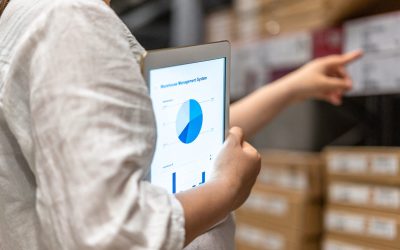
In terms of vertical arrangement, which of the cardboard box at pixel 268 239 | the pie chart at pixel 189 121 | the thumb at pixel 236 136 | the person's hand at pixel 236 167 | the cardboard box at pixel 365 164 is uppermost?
the pie chart at pixel 189 121

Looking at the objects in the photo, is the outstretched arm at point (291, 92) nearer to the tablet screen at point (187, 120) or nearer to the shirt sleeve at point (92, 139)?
the tablet screen at point (187, 120)

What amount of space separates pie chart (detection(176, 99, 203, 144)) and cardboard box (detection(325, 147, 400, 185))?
0.79 m

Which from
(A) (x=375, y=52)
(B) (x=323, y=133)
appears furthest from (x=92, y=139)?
(B) (x=323, y=133)

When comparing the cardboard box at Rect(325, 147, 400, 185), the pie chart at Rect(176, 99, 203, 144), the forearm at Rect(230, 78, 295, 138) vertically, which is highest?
the pie chart at Rect(176, 99, 203, 144)

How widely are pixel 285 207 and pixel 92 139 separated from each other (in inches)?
45.5

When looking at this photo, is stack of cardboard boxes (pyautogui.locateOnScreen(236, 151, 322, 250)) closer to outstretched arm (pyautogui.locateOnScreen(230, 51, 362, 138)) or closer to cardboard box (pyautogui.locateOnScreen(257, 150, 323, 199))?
cardboard box (pyautogui.locateOnScreen(257, 150, 323, 199))

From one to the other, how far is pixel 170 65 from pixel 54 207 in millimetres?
207

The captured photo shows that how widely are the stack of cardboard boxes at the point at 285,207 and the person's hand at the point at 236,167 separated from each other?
2.96 feet

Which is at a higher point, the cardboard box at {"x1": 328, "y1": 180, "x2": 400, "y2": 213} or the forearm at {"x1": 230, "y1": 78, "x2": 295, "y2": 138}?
the forearm at {"x1": 230, "y1": 78, "x2": 295, "y2": 138}

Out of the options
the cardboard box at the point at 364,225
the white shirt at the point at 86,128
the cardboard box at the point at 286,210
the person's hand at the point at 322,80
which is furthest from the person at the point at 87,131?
the cardboard box at the point at 286,210

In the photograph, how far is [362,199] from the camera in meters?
1.40

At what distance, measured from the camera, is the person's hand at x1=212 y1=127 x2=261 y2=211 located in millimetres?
624

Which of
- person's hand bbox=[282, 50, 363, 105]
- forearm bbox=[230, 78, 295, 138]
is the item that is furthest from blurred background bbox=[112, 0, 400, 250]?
forearm bbox=[230, 78, 295, 138]

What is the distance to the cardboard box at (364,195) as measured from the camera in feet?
4.33
